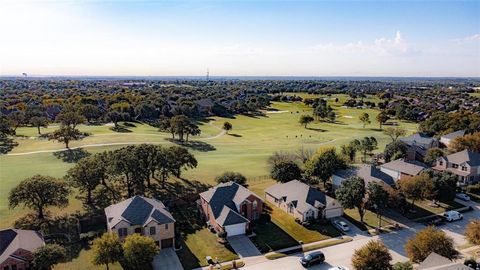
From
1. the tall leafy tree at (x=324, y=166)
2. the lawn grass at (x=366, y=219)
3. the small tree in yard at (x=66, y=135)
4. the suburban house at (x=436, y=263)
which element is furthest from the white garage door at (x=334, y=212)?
the small tree in yard at (x=66, y=135)

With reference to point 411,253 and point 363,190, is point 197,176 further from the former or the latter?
point 411,253

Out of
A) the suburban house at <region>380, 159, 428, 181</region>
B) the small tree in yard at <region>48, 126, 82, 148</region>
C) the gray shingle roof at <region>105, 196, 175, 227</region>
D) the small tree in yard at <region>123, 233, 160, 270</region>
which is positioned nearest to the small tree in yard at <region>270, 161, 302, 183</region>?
the suburban house at <region>380, 159, 428, 181</region>

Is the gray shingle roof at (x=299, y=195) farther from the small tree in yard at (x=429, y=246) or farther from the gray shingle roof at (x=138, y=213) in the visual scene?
the gray shingle roof at (x=138, y=213)

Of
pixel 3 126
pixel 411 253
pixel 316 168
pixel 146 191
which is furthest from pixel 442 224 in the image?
pixel 3 126

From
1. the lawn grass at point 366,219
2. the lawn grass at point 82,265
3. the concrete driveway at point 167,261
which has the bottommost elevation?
the concrete driveway at point 167,261

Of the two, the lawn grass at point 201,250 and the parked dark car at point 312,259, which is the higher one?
the parked dark car at point 312,259

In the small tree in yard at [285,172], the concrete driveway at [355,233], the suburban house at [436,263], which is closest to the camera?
the suburban house at [436,263]

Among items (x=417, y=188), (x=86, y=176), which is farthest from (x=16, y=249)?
(x=417, y=188)

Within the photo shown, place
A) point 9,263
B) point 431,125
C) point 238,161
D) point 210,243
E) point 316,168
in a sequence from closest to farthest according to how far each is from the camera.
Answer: point 9,263 < point 210,243 < point 316,168 < point 238,161 < point 431,125
